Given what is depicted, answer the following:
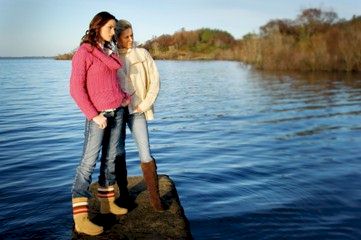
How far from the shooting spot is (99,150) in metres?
4.21

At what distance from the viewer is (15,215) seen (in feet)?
18.2

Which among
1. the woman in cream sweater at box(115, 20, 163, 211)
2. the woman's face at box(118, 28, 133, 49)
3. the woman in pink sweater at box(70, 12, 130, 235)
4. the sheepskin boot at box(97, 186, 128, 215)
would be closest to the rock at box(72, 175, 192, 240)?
the sheepskin boot at box(97, 186, 128, 215)

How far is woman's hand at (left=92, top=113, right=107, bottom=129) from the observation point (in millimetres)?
4010

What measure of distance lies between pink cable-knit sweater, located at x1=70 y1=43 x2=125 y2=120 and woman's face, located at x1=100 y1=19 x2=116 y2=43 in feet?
0.52

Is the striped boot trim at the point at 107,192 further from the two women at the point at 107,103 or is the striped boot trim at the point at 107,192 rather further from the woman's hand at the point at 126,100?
the woman's hand at the point at 126,100

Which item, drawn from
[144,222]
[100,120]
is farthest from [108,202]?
[100,120]

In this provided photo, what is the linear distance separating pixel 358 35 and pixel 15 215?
3479cm

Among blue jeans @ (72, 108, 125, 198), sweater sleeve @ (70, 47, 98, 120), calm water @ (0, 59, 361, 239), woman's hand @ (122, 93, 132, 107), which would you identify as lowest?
calm water @ (0, 59, 361, 239)

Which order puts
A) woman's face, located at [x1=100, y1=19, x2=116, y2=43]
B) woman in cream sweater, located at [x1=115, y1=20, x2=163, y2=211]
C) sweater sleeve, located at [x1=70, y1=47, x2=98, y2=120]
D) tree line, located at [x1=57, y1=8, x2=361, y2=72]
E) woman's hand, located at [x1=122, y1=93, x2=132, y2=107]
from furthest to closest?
1. tree line, located at [x1=57, y1=8, x2=361, y2=72]
2. woman in cream sweater, located at [x1=115, y1=20, x2=163, y2=211]
3. woman's hand, located at [x1=122, y1=93, x2=132, y2=107]
4. woman's face, located at [x1=100, y1=19, x2=116, y2=43]
5. sweater sleeve, located at [x1=70, y1=47, x2=98, y2=120]

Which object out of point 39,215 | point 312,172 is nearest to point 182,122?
point 312,172

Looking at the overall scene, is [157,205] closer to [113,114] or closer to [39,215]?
[113,114]

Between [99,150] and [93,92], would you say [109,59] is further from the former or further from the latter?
[99,150]

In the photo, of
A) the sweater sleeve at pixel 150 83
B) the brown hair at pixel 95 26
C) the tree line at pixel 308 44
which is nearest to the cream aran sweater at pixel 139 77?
the sweater sleeve at pixel 150 83

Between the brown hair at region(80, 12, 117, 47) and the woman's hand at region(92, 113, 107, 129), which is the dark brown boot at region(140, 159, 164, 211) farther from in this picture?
the brown hair at region(80, 12, 117, 47)
